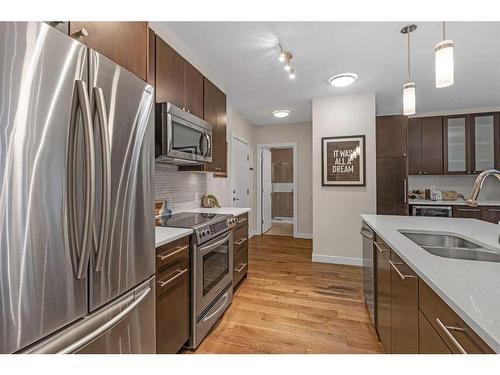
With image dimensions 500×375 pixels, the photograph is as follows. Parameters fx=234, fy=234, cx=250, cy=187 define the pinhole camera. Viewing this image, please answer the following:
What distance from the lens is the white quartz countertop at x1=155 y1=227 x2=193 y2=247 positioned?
1370mm

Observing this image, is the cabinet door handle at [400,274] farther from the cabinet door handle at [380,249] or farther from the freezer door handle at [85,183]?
the freezer door handle at [85,183]

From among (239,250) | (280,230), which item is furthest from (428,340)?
(280,230)

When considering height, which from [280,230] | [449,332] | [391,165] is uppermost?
[391,165]

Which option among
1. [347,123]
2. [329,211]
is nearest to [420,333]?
[329,211]

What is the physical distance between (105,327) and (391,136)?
4.19m

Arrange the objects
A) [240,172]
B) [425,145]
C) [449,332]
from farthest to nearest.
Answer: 1. [240,172]
2. [425,145]
3. [449,332]

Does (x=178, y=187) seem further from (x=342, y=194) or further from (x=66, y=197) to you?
(x=342, y=194)

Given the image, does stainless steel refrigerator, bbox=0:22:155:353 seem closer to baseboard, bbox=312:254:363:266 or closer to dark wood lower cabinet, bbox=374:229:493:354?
dark wood lower cabinet, bbox=374:229:493:354

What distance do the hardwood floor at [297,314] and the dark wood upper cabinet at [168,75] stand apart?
1.96m

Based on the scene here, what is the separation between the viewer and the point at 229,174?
409 centimetres

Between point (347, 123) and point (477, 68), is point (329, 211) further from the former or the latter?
point (477, 68)

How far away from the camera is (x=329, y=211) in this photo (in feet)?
12.0

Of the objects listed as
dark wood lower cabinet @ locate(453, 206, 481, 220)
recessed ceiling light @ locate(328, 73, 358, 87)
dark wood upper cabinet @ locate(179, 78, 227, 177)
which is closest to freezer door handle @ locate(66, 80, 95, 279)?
dark wood upper cabinet @ locate(179, 78, 227, 177)

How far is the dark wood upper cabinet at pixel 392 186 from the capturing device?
3.63 m
